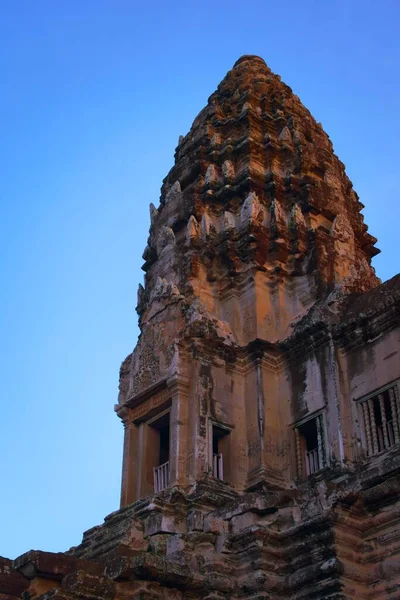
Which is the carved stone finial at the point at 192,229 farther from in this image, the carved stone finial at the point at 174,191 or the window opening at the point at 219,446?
the window opening at the point at 219,446

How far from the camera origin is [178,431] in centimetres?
1989

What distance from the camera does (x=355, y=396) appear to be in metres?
19.2

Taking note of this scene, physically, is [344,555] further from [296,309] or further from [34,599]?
[296,309]

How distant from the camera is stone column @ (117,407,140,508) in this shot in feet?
68.8

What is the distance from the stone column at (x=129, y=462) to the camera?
21.0 m

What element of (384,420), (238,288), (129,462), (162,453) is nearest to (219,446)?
(162,453)

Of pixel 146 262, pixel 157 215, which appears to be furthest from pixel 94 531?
pixel 157 215

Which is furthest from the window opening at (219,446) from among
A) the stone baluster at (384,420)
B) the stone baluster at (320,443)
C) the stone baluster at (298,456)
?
the stone baluster at (384,420)

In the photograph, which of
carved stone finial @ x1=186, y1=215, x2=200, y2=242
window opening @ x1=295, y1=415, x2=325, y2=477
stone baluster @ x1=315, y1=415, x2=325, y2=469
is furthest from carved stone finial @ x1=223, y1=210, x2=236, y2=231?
stone baluster @ x1=315, y1=415, x2=325, y2=469

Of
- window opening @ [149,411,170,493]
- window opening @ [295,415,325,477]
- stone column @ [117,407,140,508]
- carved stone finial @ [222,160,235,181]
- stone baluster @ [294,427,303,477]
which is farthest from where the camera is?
carved stone finial @ [222,160,235,181]

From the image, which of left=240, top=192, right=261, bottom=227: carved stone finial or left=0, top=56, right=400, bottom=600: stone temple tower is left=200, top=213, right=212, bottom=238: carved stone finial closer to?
left=0, top=56, right=400, bottom=600: stone temple tower

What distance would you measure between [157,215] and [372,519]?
Answer: 1361 centimetres

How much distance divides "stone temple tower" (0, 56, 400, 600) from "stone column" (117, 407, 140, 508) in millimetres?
55

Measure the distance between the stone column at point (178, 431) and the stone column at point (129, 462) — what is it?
1.77 metres
